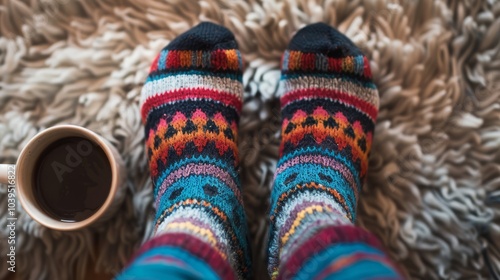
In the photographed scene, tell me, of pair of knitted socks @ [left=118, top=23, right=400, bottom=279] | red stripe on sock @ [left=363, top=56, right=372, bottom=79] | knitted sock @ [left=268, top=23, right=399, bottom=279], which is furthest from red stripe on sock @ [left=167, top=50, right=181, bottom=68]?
red stripe on sock @ [left=363, top=56, right=372, bottom=79]

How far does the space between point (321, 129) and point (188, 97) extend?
21 cm

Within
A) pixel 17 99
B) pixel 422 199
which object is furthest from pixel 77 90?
pixel 422 199

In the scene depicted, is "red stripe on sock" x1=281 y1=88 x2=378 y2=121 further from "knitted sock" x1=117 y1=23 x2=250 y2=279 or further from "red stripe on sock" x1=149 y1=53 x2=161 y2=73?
"red stripe on sock" x1=149 y1=53 x2=161 y2=73

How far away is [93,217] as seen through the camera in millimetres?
618

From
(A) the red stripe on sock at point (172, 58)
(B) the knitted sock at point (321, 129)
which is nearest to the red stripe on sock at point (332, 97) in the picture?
(B) the knitted sock at point (321, 129)

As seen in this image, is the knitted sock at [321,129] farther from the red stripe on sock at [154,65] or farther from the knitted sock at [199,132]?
the red stripe on sock at [154,65]

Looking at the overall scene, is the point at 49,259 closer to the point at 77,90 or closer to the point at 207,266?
the point at 77,90

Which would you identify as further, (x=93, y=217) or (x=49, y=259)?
(x=49, y=259)

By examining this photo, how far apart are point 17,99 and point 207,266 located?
474mm

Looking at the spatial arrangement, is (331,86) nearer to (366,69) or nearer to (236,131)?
(366,69)

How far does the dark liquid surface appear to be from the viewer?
2.12ft

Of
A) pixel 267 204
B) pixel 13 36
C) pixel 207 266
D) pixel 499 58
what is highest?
pixel 13 36

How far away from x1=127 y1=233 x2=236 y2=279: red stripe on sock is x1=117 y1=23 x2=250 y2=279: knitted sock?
0.31ft

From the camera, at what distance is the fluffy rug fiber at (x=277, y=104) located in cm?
72
